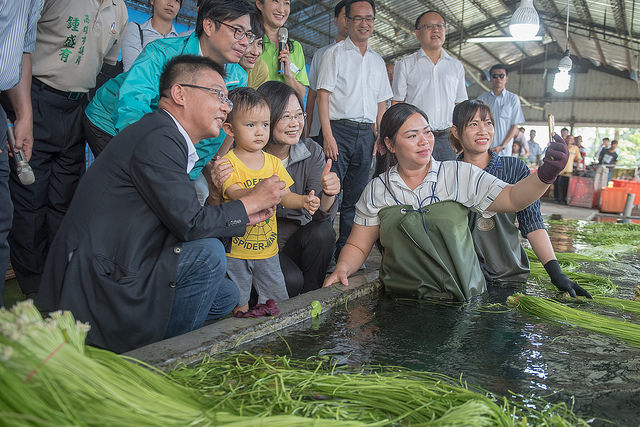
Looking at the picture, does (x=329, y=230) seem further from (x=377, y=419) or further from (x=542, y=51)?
(x=542, y=51)

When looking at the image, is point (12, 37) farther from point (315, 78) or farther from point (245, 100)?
point (315, 78)

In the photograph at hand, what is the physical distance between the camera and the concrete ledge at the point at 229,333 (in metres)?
2.21

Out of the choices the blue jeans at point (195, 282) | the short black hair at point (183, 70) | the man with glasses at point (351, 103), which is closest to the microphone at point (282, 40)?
the man with glasses at point (351, 103)

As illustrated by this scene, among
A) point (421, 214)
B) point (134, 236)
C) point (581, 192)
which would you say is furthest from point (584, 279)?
point (581, 192)

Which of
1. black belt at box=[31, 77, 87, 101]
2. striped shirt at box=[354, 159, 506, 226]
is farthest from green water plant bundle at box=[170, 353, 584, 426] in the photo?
black belt at box=[31, 77, 87, 101]

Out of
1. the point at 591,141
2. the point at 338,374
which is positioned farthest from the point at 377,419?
the point at 591,141

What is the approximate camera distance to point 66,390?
134 centimetres

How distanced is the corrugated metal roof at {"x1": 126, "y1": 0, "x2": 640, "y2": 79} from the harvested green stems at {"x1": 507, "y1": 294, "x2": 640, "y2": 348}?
33.6 feet

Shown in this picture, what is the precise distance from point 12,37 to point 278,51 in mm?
2346

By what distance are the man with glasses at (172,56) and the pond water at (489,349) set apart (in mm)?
1278

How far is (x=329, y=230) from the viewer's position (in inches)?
147

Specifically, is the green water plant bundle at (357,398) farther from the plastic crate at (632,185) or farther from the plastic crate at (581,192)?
the plastic crate at (581,192)

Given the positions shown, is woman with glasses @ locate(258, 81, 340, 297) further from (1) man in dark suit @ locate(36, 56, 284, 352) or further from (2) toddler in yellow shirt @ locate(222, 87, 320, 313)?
(1) man in dark suit @ locate(36, 56, 284, 352)

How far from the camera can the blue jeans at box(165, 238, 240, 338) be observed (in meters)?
2.58
